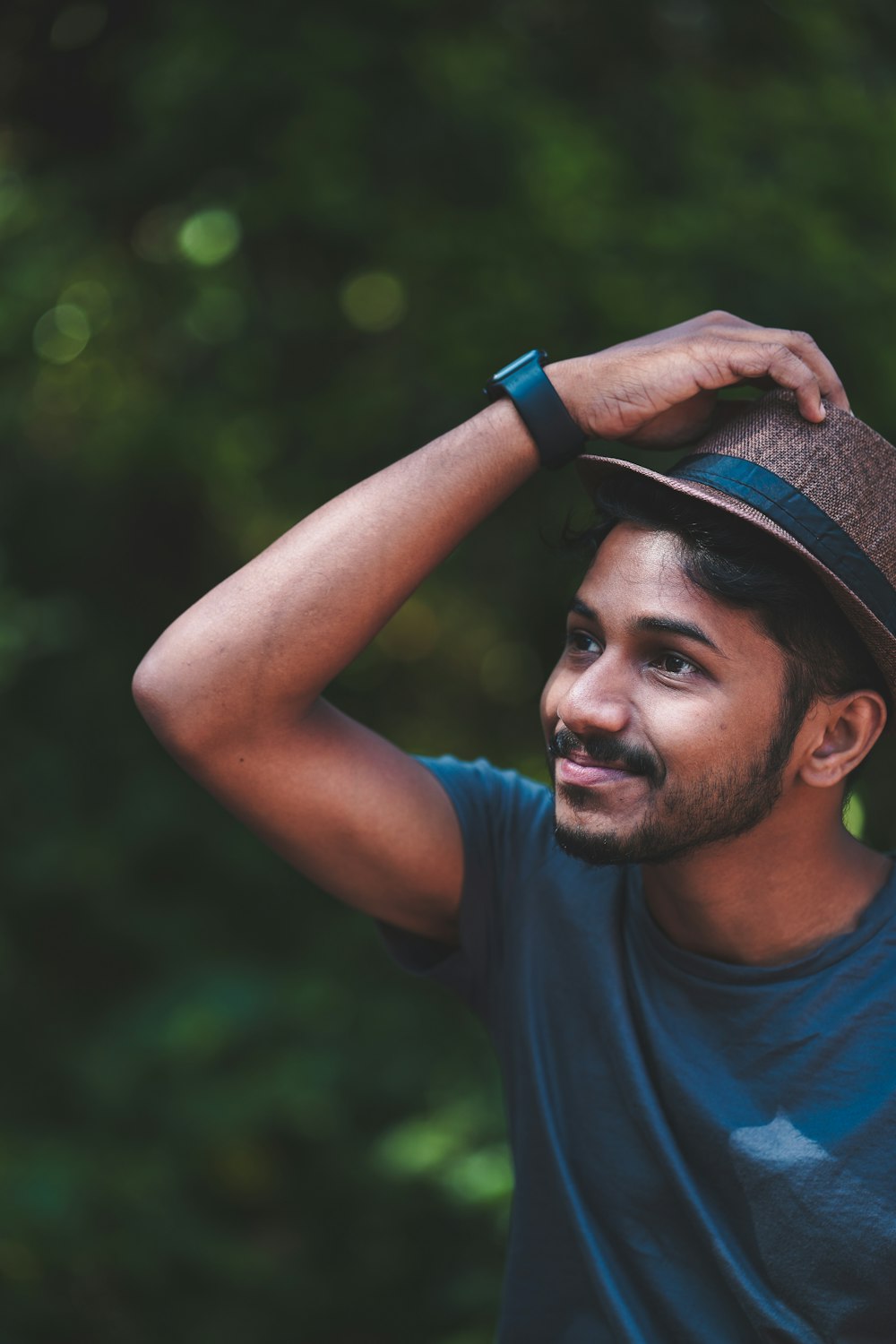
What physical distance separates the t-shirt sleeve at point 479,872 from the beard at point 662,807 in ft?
1.07

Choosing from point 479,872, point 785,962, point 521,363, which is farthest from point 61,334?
point 785,962

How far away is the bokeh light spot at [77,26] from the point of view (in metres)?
4.27

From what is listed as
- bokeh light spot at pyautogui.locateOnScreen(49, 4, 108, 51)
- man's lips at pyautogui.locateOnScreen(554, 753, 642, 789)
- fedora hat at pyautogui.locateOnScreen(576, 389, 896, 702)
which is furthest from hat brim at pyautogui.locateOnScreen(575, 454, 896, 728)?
bokeh light spot at pyautogui.locateOnScreen(49, 4, 108, 51)

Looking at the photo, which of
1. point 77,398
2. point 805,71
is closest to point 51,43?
point 77,398

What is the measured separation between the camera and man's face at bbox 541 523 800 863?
1732 mm

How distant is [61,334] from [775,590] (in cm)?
321

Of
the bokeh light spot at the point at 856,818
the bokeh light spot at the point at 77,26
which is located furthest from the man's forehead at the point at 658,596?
the bokeh light spot at the point at 77,26

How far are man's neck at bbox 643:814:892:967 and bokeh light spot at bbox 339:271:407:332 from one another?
8.55 feet

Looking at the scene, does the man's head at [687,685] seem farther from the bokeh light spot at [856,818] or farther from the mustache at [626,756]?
the bokeh light spot at [856,818]

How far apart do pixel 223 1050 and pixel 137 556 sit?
1909mm

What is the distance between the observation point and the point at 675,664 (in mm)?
1769

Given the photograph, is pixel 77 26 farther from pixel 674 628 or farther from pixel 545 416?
pixel 674 628

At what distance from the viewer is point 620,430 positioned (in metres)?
1.92

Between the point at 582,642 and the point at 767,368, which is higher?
the point at 767,368
